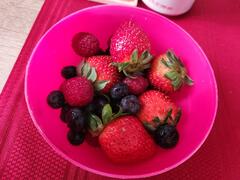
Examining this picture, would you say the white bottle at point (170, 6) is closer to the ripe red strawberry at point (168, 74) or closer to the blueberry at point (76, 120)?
the ripe red strawberry at point (168, 74)

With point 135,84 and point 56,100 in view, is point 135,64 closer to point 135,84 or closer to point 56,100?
point 135,84

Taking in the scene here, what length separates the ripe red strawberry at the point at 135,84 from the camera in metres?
A: 0.59

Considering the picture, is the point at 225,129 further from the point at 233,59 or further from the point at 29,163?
the point at 29,163

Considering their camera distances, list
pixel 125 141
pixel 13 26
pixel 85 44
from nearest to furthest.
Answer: pixel 125 141 < pixel 85 44 < pixel 13 26

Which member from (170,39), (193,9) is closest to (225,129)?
(170,39)

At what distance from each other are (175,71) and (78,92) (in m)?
0.19

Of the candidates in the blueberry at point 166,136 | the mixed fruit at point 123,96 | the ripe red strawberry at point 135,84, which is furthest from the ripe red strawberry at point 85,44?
the blueberry at point 166,136

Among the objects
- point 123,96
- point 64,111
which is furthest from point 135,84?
point 64,111

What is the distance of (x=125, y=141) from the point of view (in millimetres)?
521

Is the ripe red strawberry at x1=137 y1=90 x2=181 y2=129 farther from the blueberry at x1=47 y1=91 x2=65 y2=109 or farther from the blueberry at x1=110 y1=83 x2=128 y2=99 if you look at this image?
the blueberry at x1=47 y1=91 x2=65 y2=109

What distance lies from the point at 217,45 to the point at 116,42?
0.29 m

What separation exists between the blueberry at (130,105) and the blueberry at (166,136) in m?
0.05

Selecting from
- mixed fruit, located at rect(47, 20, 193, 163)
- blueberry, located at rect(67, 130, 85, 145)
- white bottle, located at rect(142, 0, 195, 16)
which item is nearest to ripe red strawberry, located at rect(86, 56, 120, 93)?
mixed fruit, located at rect(47, 20, 193, 163)

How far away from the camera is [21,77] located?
2.16 feet
